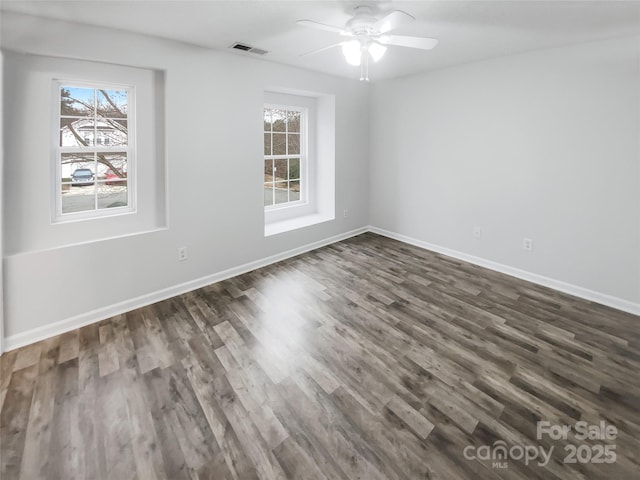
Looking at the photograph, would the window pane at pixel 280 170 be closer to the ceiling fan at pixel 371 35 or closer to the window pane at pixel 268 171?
the window pane at pixel 268 171

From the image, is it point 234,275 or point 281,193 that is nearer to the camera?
point 234,275

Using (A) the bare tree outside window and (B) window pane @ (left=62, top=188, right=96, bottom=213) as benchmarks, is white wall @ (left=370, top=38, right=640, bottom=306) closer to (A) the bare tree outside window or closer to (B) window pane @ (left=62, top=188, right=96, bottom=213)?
(A) the bare tree outside window

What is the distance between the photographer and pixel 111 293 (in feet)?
9.20

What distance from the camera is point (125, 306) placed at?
9.46ft

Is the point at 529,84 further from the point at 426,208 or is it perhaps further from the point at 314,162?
the point at 314,162

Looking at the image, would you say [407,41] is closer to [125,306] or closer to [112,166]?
[112,166]

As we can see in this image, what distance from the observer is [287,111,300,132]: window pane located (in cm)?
467

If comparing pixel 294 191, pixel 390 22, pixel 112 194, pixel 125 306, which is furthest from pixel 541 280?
pixel 112 194

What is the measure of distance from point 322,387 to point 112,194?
253cm

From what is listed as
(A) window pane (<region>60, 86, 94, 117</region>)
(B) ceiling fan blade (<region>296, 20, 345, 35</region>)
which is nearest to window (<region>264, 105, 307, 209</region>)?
(A) window pane (<region>60, 86, 94, 117</region>)

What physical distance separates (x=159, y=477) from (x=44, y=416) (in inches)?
34.0

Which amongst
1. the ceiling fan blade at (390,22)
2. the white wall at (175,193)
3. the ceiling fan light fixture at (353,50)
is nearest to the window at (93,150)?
the white wall at (175,193)

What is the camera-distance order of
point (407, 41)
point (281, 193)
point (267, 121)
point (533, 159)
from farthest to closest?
1. point (281, 193)
2. point (267, 121)
3. point (533, 159)
4. point (407, 41)

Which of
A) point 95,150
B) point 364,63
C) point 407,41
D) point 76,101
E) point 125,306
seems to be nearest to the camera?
point 407,41
